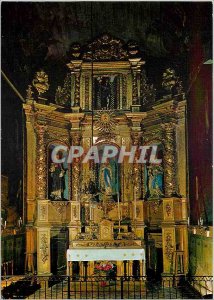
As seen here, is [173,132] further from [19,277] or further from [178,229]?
[19,277]

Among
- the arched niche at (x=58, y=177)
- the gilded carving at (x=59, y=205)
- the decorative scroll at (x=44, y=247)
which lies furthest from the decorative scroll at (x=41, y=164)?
the decorative scroll at (x=44, y=247)

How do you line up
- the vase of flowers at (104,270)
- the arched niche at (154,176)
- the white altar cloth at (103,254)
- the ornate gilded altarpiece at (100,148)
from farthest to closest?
1. the arched niche at (154,176)
2. the ornate gilded altarpiece at (100,148)
3. the vase of flowers at (104,270)
4. the white altar cloth at (103,254)

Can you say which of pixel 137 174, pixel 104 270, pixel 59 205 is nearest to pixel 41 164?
pixel 59 205

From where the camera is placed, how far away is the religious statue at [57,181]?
33.6 feet

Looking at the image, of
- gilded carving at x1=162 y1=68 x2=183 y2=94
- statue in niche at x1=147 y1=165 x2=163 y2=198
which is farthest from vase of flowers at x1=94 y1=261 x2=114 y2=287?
gilded carving at x1=162 y1=68 x2=183 y2=94

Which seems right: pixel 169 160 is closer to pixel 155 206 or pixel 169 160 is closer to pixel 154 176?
pixel 154 176

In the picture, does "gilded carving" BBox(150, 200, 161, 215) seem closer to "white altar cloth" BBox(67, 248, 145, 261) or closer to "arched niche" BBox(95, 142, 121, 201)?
"arched niche" BBox(95, 142, 121, 201)

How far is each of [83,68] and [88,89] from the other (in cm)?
46

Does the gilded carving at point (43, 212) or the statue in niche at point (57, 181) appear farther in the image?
the statue in niche at point (57, 181)

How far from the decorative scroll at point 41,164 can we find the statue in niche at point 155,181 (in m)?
2.19

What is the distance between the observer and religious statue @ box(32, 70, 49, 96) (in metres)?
10.1

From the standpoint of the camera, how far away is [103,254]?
889 cm

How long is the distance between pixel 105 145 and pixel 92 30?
7.95 feet

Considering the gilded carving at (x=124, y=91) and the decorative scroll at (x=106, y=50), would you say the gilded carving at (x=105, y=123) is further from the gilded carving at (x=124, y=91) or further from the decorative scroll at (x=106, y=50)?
the decorative scroll at (x=106, y=50)
